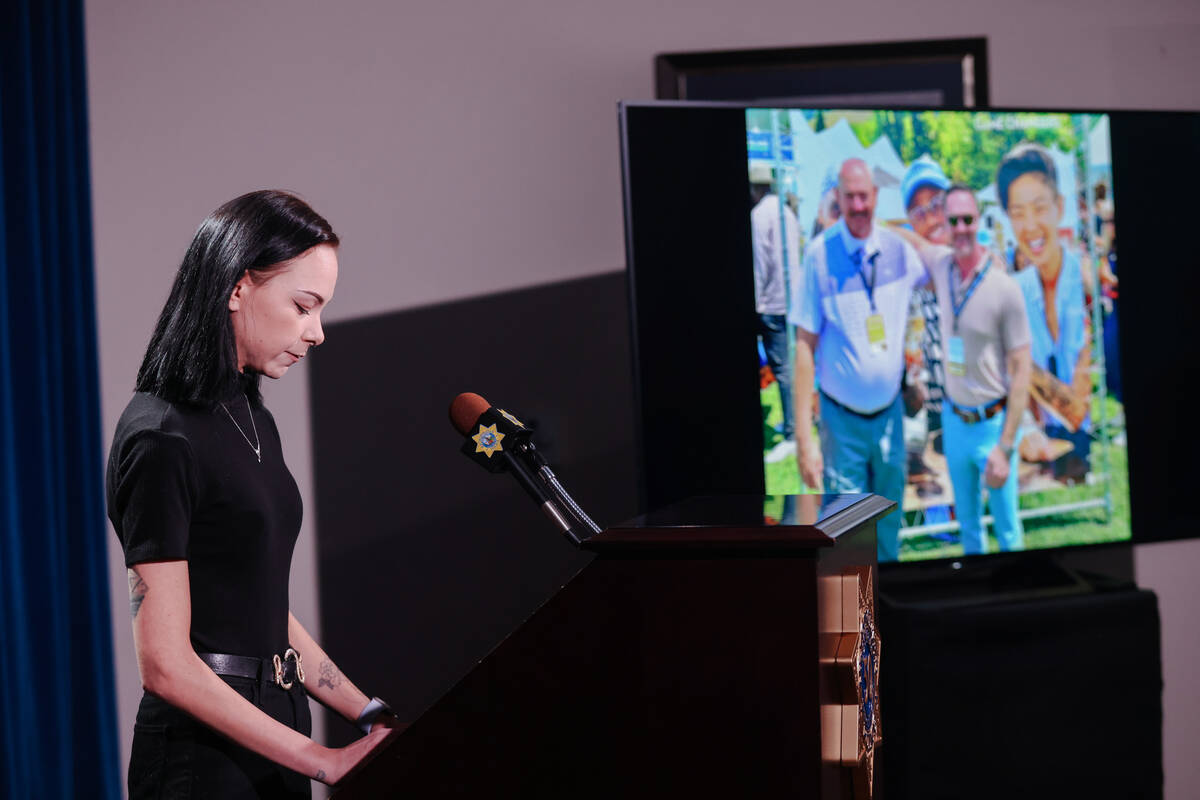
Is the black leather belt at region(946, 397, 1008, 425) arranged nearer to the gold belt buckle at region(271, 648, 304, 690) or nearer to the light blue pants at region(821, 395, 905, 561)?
the light blue pants at region(821, 395, 905, 561)

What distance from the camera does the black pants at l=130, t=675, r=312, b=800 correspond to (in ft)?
4.26

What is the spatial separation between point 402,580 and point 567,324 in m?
0.80

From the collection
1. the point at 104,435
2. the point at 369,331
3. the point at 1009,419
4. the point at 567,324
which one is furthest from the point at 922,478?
the point at 104,435

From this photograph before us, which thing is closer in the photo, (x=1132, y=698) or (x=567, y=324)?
(x=1132, y=698)

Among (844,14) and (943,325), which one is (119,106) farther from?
(943,325)

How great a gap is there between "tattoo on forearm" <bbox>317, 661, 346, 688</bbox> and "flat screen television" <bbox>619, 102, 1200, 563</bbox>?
994mm

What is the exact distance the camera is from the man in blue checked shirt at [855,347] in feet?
8.16

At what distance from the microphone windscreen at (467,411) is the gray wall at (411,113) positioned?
164cm

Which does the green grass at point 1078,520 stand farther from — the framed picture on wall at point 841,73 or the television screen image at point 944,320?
the framed picture on wall at point 841,73

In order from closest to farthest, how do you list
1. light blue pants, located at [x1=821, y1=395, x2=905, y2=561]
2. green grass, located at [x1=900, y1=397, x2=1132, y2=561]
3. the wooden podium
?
the wooden podium
light blue pants, located at [x1=821, y1=395, x2=905, y2=561]
green grass, located at [x1=900, y1=397, x2=1132, y2=561]

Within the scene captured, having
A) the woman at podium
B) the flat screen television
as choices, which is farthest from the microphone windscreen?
the flat screen television

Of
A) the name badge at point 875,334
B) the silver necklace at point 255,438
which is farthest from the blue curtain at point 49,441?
the name badge at point 875,334

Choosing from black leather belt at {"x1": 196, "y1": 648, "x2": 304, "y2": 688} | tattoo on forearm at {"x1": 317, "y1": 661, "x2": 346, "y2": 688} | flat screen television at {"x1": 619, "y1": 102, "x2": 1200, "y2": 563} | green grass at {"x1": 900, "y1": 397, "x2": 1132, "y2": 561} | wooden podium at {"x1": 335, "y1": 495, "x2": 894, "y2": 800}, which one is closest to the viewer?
wooden podium at {"x1": 335, "y1": 495, "x2": 894, "y2": 800}

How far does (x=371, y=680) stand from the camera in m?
2.90
